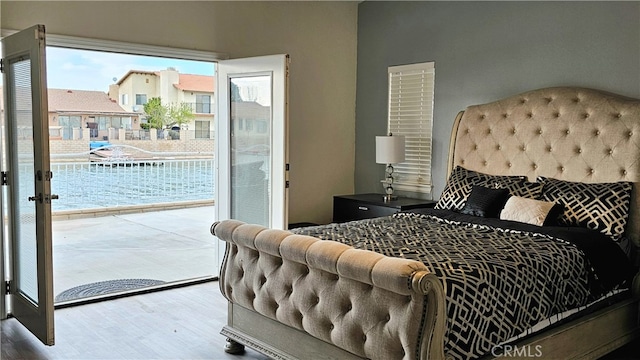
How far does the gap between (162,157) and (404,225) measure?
6.65 m

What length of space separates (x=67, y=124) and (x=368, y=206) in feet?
24.3

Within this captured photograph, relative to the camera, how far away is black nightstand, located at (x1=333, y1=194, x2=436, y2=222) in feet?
16.1

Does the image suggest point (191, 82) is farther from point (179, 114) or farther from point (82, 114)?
point (82, 114)

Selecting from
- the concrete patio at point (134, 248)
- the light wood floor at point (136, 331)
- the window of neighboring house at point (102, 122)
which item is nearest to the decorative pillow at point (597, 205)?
the light wood floor at point (136, 331)

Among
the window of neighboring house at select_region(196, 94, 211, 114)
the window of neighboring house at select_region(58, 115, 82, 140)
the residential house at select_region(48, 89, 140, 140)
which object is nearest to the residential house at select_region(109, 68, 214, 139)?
the window of neighboring house at select_region(196, 94, 211, 114)

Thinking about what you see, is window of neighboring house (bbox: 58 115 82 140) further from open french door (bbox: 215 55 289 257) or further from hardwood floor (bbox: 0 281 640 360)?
hardwood floor (bbox: 0 281 640 360)

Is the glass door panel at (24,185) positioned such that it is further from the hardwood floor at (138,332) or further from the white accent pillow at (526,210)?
the white accent pillow at (526,210)

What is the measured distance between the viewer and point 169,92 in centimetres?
1193

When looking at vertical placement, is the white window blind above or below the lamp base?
above

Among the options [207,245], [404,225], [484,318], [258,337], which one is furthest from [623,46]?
[207,245]

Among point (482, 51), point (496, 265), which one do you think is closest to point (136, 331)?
point (496, 265)

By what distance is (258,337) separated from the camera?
3215mm

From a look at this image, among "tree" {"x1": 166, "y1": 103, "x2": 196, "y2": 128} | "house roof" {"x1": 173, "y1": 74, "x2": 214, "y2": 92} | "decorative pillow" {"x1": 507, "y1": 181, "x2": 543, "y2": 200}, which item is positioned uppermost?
"house roof" {"x1": 173, "y1": 74, "x2": 214, "y2": 92}

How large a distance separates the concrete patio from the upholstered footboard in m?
2.00
